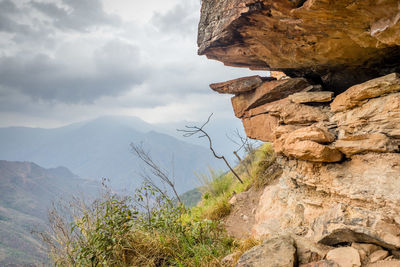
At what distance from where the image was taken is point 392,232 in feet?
7.79

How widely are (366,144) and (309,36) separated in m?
1.93

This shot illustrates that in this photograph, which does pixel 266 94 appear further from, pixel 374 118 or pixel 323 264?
pixel 323 264

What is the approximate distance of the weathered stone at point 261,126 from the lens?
18.0 ft

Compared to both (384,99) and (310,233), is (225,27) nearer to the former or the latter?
(384,99)

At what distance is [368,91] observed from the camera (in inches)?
126

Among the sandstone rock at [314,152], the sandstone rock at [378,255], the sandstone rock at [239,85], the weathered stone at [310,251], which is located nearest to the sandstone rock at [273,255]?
the weathered stone at [310,251]

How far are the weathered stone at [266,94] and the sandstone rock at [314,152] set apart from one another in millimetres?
1960

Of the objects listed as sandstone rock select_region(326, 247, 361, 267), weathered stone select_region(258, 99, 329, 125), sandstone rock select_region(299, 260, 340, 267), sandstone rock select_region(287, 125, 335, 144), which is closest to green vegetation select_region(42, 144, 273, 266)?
sandstone rock select_region(299, 260, 340, 267)

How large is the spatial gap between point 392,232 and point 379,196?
0.49 m

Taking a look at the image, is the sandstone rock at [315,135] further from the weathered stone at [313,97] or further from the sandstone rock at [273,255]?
the sandstone rock at [273,255]

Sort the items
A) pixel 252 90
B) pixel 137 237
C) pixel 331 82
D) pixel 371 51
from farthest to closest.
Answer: pixel 252 90, pixel 331 82, pixel 137 237, pixel 371 51

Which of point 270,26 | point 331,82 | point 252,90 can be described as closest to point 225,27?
point 270,26

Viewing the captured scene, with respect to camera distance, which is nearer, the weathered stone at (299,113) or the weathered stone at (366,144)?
the weathered stone at (366,144)

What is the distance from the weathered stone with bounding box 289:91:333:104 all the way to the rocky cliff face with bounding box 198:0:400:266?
0.06ft
